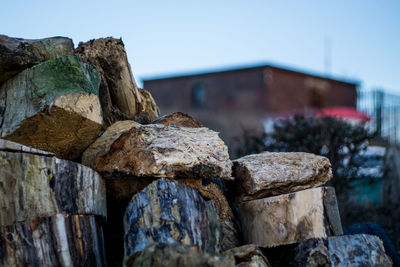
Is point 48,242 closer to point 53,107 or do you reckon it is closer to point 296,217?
point 53,107

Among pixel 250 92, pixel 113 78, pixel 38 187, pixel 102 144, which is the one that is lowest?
pixel 250 92

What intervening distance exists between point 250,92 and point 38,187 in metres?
17.1

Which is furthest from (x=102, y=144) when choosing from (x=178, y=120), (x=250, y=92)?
(x=250, y=92)

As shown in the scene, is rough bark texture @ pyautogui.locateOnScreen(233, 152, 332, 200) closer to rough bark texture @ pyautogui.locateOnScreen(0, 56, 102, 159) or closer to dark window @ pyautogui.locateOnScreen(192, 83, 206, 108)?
rough bark texture @ pyautogui.locateOnScreen(0, 56, 102, 159)

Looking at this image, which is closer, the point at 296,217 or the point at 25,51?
the point at 296,217

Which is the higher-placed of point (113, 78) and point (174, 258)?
point (113, 78)

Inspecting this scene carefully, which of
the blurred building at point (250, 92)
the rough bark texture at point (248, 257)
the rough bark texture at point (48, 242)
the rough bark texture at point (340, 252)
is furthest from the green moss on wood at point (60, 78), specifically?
the blurred building at point (250, 92)

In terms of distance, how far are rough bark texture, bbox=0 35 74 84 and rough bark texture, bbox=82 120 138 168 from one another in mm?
681

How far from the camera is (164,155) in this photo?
2.60m

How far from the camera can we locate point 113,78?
3.32 metres

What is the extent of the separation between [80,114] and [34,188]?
1.72 feet

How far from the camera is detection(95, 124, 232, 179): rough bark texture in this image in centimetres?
260

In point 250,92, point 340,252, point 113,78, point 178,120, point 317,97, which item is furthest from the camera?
point 317,97

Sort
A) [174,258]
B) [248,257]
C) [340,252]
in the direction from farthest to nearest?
[340,252] → [248,257] → [174,258]
